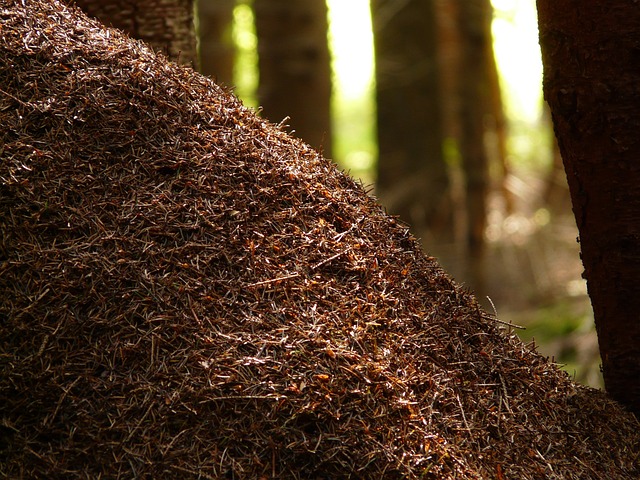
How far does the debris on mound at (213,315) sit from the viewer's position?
2471 millimetres

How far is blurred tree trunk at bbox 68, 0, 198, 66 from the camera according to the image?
3.92 m

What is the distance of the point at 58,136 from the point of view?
2902 millimetres

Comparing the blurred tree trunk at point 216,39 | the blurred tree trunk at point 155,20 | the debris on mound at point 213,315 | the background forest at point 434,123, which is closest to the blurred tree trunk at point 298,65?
the background forest at point 434,123

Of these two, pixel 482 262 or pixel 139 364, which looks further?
pixel 482 262

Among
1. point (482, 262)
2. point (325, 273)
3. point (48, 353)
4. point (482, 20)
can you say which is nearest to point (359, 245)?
point (325, 273)

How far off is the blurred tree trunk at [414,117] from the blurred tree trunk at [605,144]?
6442mm

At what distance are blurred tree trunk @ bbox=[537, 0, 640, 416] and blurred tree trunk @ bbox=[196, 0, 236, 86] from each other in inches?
231

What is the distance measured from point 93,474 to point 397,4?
8.67 m

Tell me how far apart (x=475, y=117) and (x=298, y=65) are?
11.7 ft

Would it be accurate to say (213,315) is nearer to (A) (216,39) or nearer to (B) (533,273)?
(A) (216,39)

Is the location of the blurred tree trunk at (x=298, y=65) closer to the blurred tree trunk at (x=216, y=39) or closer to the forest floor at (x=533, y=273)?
the blurred tree trunk at (x=216, y=39)

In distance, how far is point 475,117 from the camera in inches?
395

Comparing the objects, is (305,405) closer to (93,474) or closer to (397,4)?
(93,474)

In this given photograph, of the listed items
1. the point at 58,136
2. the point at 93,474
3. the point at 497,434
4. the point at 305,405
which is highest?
the point at 58,136
